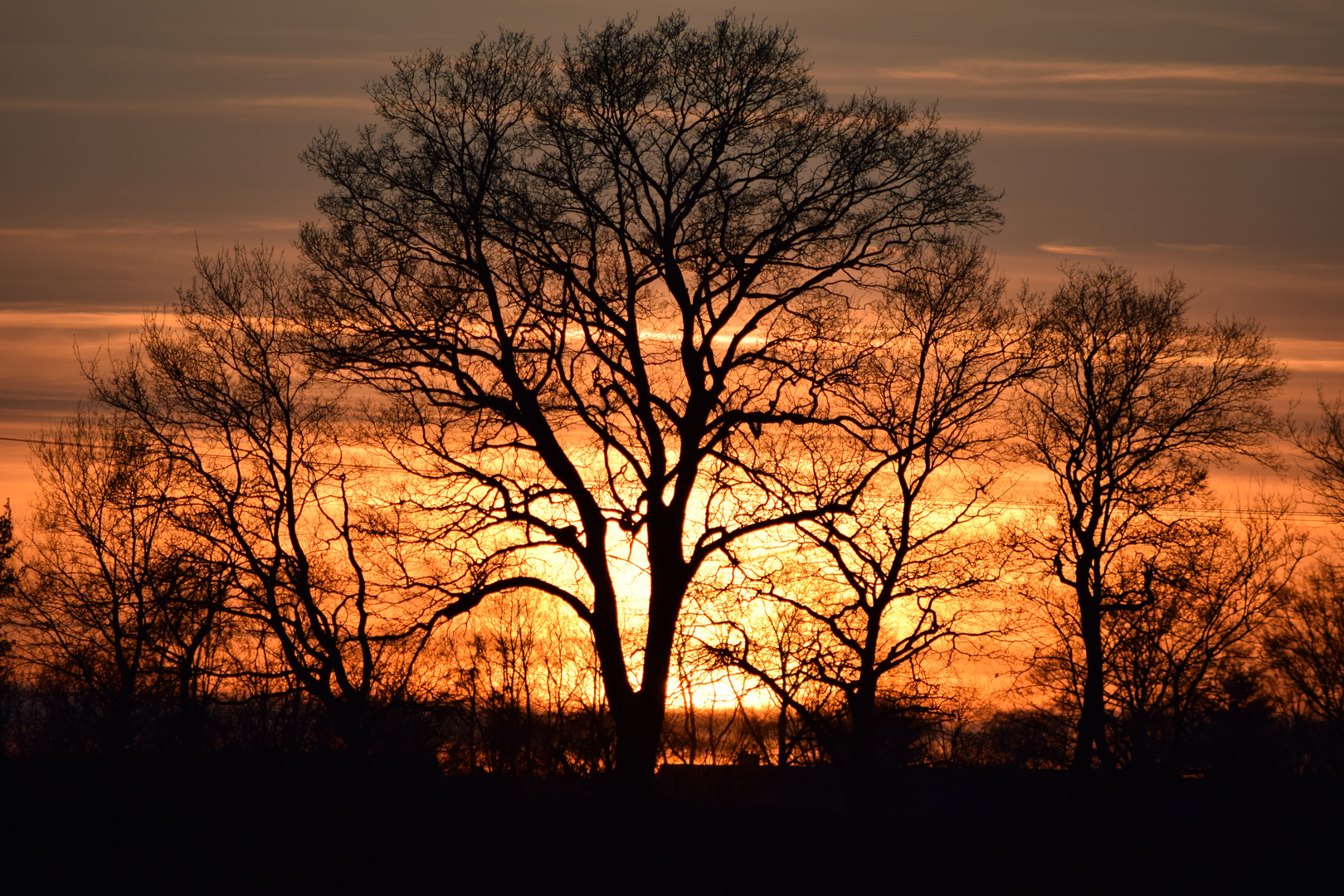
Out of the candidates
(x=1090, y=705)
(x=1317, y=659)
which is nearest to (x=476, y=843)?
(x=1090, y=705)

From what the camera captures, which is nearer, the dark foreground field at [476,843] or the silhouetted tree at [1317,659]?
the dark foreground field at [476,843]

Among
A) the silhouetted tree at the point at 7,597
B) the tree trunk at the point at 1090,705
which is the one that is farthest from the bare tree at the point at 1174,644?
the silhouetted tree at the point at 7,597

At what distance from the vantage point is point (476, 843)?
13.1m

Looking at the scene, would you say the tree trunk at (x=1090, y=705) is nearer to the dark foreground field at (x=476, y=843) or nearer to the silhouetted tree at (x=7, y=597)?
the dark foreground field at (x=476, y=843)

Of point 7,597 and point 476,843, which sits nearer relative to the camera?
point 476,843

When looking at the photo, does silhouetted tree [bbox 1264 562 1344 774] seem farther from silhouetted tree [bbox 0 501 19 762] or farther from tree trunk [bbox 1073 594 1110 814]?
silhouetted tree [bbox 0 501 19 762]

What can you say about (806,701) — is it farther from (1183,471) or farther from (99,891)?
(99,891)

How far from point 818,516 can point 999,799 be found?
3957cm

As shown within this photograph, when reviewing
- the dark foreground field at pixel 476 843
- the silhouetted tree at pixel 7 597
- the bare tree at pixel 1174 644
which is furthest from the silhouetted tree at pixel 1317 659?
the silhouetted tree at pixel 7 597

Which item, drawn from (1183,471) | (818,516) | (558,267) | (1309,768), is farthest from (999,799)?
(558,267)

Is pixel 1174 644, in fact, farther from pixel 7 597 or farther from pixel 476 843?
pixel 7 597

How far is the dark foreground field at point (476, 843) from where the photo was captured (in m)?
12.3

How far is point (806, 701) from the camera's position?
2223 cm

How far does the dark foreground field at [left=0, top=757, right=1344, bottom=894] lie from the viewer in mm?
12297
